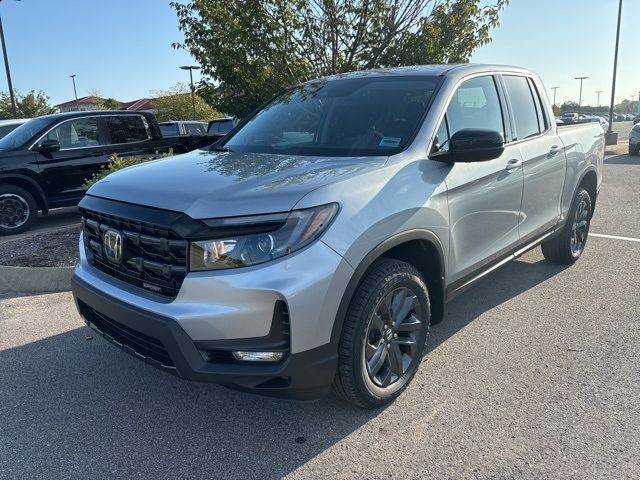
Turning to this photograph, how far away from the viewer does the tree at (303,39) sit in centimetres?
806

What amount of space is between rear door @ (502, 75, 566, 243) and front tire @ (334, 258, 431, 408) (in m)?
1.53

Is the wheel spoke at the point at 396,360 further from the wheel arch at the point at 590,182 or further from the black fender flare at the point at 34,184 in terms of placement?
the black fender flare at the point at 34,184

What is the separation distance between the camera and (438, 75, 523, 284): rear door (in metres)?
3.22

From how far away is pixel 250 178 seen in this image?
8.76 ft

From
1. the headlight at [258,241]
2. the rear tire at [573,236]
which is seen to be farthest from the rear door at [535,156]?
the headlight at [258,241]

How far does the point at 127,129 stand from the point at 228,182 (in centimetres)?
694

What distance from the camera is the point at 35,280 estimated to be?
5.10 metres

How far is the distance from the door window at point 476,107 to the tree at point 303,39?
186 inches

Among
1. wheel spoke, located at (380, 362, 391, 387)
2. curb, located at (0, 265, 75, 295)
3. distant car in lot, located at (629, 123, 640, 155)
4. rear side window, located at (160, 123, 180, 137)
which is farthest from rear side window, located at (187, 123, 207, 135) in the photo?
wheel spoke, located at (380, 362, 391, 387)

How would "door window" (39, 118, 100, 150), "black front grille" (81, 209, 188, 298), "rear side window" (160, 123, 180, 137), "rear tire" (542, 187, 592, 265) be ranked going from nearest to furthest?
"black front grille" (81, 209, 188, 298) → "rear tire" (542, 187, 592, 265) → "door window" (39, 118, 100, 150) → "rear side window" (160, 123, 180, 137)

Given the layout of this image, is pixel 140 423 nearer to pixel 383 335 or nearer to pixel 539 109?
pixel 383 335

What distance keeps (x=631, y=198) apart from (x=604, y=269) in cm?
482

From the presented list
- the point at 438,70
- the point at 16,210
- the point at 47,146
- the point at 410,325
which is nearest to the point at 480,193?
the point at 438,70

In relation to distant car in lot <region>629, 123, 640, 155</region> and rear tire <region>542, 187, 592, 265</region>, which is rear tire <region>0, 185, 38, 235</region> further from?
distant car in lot <region>629, 123, 640, 155</region>
